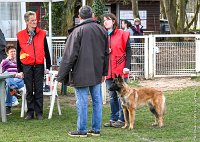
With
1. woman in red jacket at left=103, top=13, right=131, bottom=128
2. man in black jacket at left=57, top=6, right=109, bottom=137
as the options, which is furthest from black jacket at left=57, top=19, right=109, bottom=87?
woman in red jacket at left=103, top=13, right=131, bottom=128

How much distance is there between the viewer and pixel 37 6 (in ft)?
102

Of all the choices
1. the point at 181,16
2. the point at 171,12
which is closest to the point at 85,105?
the point at 171,12

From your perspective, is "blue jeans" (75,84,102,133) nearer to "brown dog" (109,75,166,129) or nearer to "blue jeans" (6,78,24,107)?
"brown dog" (109,75,166,129)

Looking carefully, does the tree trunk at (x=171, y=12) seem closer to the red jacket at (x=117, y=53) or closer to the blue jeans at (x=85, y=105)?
the red jacket at (x=117, y=53)

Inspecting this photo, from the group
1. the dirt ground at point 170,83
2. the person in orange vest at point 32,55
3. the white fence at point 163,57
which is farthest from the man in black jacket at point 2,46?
the white fence at point 163,57

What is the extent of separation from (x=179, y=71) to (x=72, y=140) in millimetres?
9516

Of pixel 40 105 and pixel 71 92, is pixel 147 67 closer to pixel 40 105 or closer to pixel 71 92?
pixel 71 92

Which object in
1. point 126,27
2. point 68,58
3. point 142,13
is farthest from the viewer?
point 142,13

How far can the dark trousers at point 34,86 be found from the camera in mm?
10031

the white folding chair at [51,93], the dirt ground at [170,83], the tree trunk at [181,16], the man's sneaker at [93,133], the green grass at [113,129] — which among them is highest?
the tree trunk at [181,16]

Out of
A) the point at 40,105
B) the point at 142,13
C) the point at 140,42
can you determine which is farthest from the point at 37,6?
the point at 40,105

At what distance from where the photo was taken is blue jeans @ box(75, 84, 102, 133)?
8.34 metres

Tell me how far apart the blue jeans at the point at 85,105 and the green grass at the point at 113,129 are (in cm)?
22

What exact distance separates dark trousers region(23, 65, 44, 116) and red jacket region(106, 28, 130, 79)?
137cm
